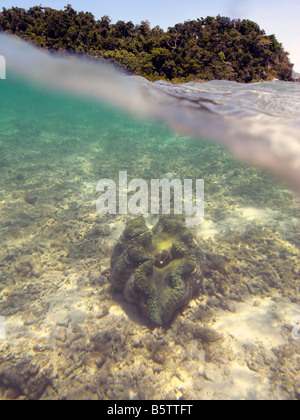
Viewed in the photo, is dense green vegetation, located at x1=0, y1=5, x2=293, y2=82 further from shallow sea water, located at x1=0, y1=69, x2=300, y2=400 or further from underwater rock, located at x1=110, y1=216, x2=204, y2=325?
underwater rock, located at x1=110, y1=216, x2=204, y2=325

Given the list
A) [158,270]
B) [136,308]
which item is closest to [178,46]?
[158,270]

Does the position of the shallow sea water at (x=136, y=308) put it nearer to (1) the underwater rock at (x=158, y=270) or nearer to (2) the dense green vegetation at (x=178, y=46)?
(1) the underwater rock at (x=158, y=270)

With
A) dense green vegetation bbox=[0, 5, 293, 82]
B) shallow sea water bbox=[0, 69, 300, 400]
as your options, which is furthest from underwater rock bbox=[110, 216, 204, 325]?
dense green vegetation bbox=[0, 5, 293, 82]

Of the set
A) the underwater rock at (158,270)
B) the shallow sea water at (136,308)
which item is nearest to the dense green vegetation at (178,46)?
the shallow sea water at (136,308)

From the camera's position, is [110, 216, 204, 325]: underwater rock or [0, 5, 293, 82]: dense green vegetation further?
[0, 5, 293, 82]: dense green vegetation

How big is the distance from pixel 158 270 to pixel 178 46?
1053cm

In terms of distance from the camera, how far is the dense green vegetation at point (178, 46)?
9245 millimetres

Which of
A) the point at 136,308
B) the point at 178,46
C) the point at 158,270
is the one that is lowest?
the point at 136,308

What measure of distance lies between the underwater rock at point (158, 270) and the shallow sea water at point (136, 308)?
499 millimetres

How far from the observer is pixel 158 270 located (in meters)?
5.96

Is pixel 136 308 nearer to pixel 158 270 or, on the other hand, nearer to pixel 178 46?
pixel 158 270

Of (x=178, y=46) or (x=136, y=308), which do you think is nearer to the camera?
(x=136, y=308)

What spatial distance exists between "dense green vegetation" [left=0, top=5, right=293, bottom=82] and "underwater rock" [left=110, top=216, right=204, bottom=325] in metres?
6.93

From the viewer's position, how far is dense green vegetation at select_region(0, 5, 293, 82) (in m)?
9.25
